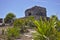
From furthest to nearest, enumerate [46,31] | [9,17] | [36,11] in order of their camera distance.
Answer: [36,11] < [9,17] < [46,31]

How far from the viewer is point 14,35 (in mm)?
22641

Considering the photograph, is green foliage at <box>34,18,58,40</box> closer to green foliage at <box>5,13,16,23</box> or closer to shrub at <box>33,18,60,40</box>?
shrub at <box>33,18,60,40</box>

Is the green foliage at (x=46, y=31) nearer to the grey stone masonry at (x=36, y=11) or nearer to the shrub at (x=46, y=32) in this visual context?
the shrub at (x=46, y=32)

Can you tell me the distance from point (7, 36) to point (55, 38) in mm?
7326

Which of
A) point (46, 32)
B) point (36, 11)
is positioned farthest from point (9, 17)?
point (46, 32)

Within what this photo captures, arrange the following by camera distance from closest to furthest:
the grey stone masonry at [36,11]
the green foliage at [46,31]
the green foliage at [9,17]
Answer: the green foliage at [46,31] < the green foliage at [9,17] < the grey stone masonry at [36,11]

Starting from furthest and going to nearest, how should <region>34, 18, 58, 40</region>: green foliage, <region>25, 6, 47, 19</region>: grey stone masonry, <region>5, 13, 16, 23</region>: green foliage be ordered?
1. <region>25, 6, 47, 19</region>: grey stone masonry
2. <region>5, 13, 16, 23</region>: green foliage
3. <region>34, 18, 58, 40</region>: green foliage

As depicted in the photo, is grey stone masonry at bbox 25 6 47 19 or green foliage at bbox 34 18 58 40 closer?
green foliage at bbox 34 18 58 40

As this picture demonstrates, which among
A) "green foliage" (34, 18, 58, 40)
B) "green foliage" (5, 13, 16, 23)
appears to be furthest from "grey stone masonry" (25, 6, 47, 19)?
"green foliage" (34, 18, 58, 40)

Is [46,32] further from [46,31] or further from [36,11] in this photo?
[36,11]

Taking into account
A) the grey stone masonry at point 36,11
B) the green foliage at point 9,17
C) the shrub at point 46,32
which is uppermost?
the grey stone masonry at point 36,11

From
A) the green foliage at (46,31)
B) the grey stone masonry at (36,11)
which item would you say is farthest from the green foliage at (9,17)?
the green foliage at (46,31)

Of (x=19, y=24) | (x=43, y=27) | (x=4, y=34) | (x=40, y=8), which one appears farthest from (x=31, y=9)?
(x=43, y=27)

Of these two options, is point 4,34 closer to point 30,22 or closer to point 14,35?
point 14,35
